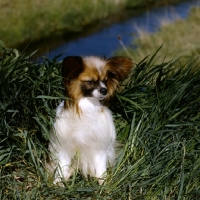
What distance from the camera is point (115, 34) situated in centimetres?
1568

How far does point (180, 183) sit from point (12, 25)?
10670mm

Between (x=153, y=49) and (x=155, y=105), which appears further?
(x=153, y=49)

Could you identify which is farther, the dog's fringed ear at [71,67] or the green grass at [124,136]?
the green grass at [124,136]

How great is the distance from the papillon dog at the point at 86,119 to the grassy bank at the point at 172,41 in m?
6.96

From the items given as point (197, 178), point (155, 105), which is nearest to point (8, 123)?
point (155, 105)

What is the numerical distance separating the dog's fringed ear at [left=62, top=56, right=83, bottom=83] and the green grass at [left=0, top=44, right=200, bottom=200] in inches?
15.8

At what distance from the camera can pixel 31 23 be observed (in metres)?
14.9

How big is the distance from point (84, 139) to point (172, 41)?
9500 millimetres

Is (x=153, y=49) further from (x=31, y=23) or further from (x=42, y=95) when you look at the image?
(x=42, y=95)

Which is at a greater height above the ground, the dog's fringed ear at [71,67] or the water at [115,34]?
the dog's fringed ear at [71,67]

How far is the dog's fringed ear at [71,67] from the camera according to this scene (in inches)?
171

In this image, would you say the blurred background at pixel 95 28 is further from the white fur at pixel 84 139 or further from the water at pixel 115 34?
the white fur at pixel 84 139

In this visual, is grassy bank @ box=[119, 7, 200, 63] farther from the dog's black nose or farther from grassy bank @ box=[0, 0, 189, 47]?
the dog's black nose

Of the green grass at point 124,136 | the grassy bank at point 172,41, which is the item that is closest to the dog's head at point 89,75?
the green grass at point 124,136
